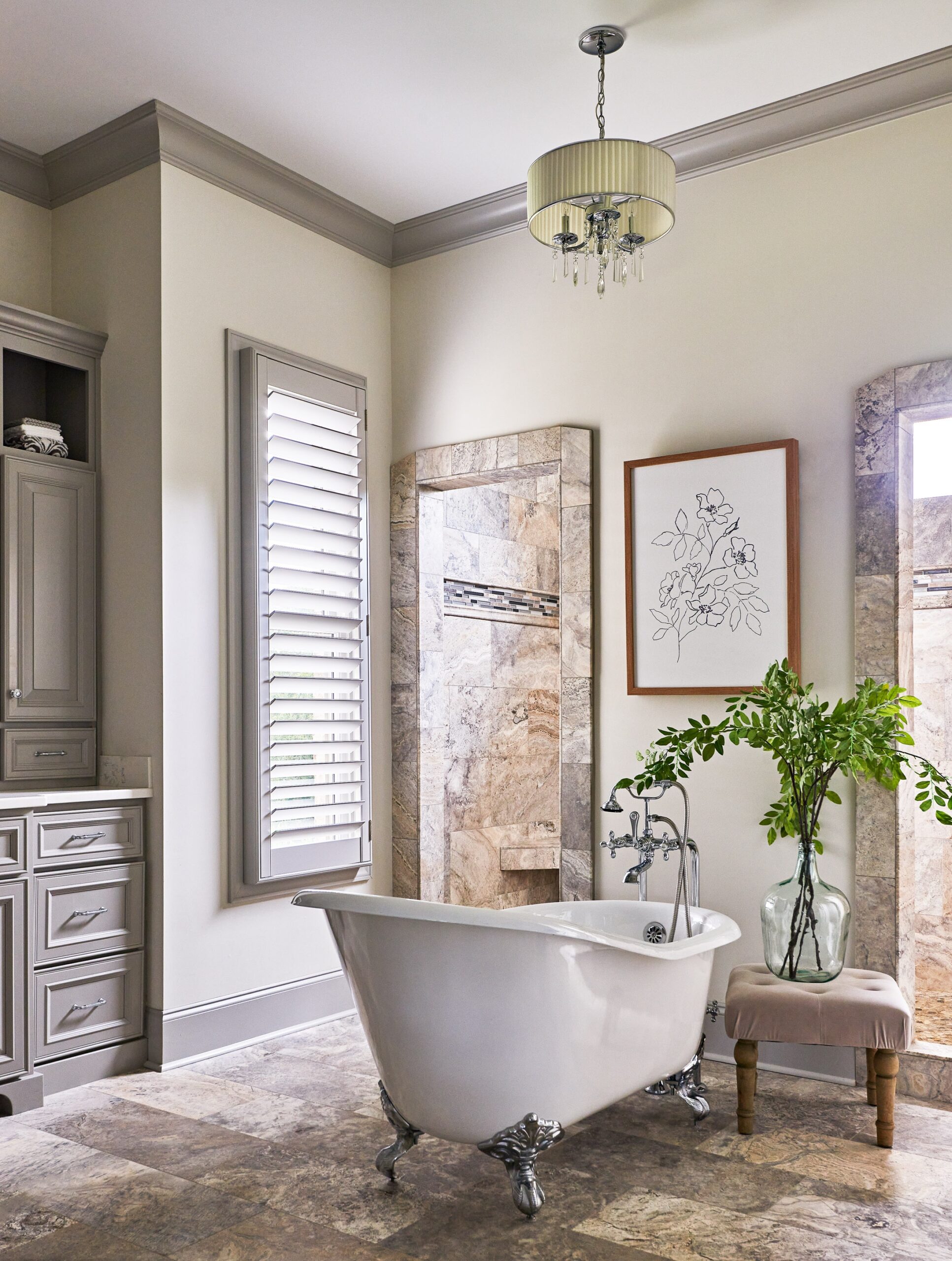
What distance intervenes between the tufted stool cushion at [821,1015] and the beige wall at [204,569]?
5.70 feet

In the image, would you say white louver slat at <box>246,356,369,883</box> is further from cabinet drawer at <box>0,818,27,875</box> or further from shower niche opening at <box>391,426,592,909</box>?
cabinet drawer at <box>0,818,27,875</box>

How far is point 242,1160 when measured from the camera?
2838 millimetres

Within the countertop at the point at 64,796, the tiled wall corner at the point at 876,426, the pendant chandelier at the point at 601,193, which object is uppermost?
the pendant chandelier at the point at 601,193

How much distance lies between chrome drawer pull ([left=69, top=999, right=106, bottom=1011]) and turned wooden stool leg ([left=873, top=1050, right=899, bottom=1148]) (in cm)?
232

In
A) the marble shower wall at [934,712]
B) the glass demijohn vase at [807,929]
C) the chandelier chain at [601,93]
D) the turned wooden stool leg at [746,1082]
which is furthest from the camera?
the marble shower wall at [934,712]

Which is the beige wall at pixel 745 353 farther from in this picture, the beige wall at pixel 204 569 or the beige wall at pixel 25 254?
the beige wall at pixel 25 254

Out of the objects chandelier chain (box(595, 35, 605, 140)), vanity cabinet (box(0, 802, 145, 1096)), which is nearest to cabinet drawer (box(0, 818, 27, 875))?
vanity cabinet (box(0, 802, 145, 1096))

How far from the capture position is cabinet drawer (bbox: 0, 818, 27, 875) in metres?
3.17

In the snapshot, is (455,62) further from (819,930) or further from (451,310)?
(819,930)

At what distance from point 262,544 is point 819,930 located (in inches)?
89.1

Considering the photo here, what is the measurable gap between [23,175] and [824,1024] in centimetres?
389

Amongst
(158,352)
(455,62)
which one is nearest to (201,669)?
(158,352)

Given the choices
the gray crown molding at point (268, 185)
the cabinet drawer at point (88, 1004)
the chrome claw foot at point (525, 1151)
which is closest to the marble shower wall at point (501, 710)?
the gray crown molding at point (268, 185)

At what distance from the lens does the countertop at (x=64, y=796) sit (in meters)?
3.18
